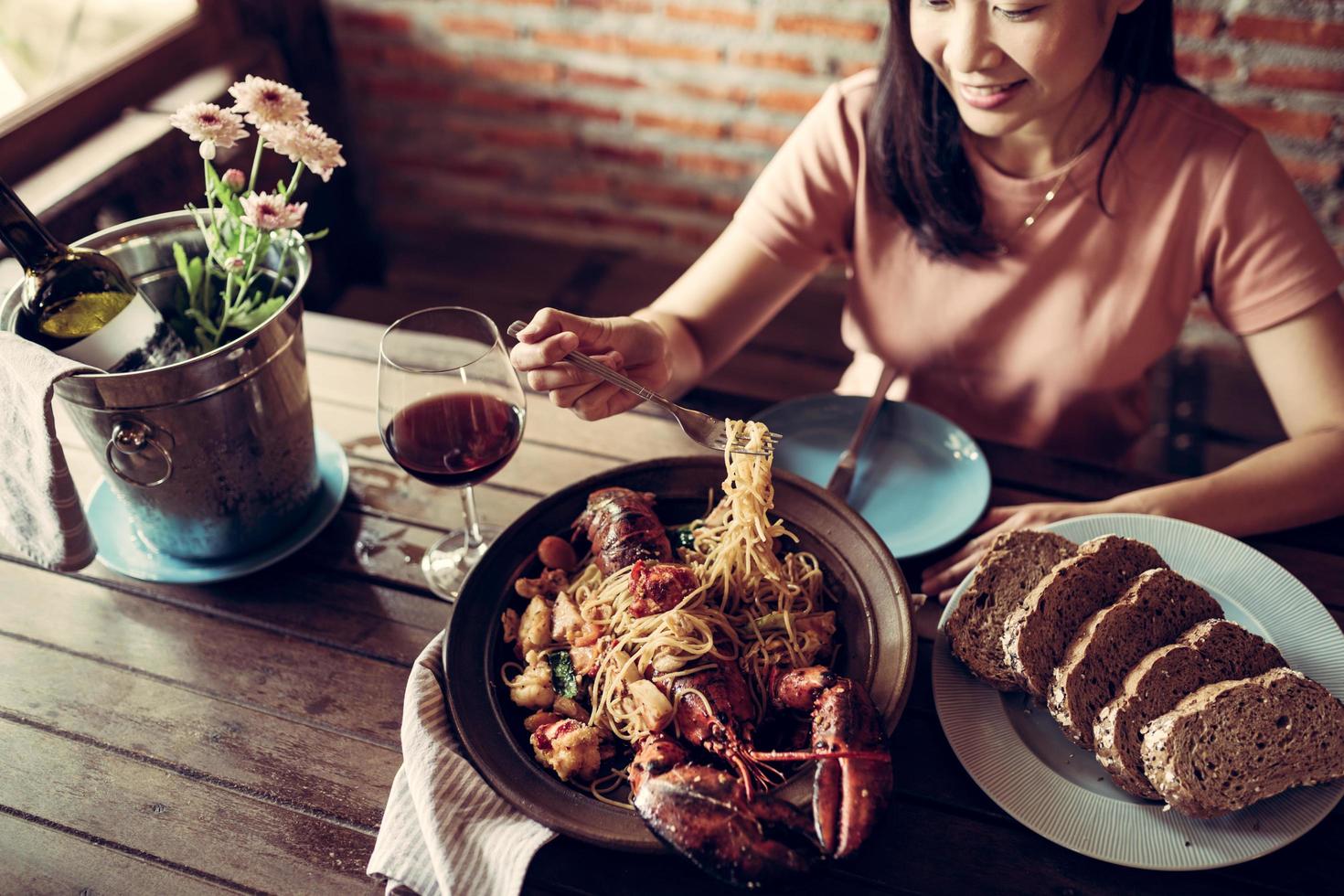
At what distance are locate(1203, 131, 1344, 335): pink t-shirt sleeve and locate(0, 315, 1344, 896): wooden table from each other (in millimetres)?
362

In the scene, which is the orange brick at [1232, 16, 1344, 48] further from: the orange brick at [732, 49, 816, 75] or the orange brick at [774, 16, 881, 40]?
the orange brick at [732, 49, 816, 75]

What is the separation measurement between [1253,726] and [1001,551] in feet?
1.00

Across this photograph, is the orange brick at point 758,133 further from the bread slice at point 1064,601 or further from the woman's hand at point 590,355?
the bread slice at point 1064,601

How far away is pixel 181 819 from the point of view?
1060 mm

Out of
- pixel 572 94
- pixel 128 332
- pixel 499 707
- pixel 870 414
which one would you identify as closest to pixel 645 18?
pixel 572 94

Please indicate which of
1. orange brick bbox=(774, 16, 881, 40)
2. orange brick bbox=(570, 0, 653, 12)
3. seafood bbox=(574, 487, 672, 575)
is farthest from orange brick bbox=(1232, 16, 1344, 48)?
seafood bbox=(574, 487, 672, 575)

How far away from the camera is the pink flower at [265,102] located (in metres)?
1.13

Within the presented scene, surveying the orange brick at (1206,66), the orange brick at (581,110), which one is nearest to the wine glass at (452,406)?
the orange brick at (581,110)

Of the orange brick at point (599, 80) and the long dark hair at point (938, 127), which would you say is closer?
the long dark hair at point (938, 127)

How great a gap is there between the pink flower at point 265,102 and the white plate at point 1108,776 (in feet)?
3.18

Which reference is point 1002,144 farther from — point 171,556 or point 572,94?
point 572,94

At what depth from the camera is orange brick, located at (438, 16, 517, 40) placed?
10.0 ft

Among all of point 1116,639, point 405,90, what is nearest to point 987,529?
point 1116,639

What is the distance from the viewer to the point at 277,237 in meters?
1.28
